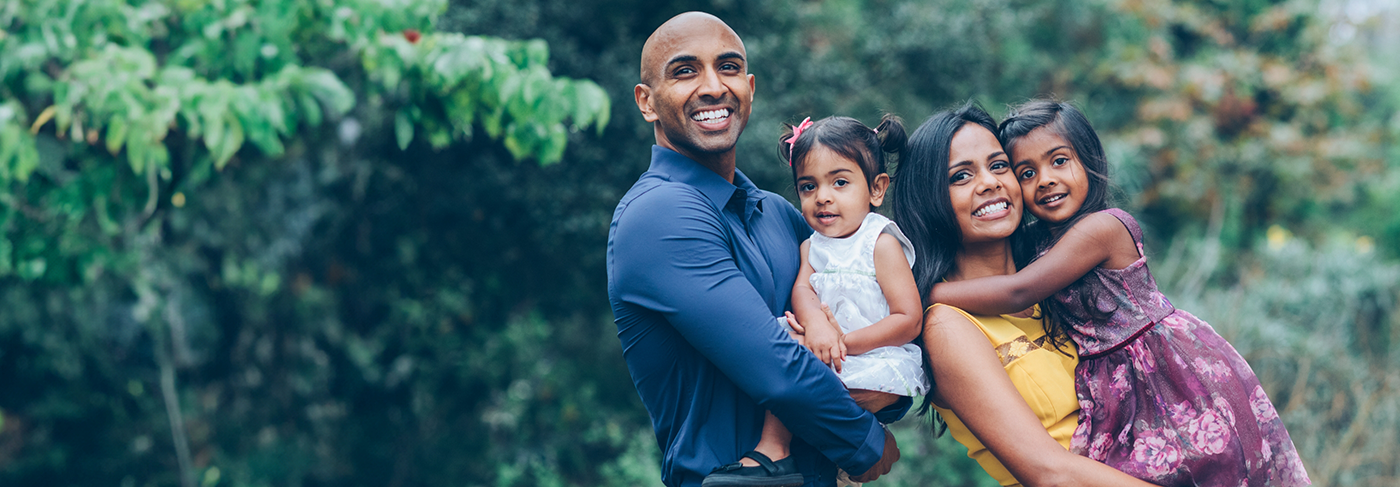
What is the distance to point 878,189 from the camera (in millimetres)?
2357

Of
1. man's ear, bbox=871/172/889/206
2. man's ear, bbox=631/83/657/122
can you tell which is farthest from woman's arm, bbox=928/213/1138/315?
man's ear, bbox=631/83/657/122

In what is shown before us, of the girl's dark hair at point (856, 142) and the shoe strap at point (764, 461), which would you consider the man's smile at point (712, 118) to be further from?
the shoe strap at point (764, 461)

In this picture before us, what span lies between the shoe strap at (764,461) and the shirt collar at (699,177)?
1.86 feet

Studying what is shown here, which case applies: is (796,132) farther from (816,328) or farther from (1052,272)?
(1052,272)

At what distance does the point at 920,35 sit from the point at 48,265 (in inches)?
231

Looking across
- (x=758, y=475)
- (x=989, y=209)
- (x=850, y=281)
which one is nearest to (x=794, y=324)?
(x=850, y=281)

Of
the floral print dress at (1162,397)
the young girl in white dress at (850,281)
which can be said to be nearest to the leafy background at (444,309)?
the young girl in white dress at (850,281)

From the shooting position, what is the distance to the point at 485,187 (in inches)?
226

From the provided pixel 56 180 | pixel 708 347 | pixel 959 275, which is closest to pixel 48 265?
pixel 56 180

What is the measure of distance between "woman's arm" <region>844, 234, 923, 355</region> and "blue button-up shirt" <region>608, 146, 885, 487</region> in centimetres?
19

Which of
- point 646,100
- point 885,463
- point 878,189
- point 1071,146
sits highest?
point 1071,146

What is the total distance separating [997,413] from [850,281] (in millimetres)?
465

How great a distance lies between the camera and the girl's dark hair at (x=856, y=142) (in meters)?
2.26

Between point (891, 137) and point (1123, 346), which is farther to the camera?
point (891, 137)
